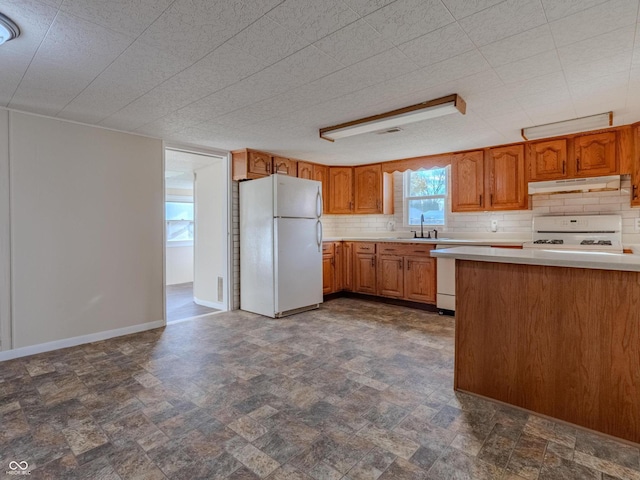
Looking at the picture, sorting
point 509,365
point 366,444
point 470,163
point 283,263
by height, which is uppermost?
point 470,163

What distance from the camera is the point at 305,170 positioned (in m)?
5.21

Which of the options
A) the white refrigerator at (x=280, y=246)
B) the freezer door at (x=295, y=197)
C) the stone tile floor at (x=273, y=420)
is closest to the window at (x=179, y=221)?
the white refrigerator at (x=280, y=246)

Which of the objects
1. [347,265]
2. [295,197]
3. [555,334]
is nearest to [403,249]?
[347,265]

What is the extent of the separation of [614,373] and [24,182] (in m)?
4.58

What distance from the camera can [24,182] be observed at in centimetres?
296

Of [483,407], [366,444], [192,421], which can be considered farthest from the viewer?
[483,407]

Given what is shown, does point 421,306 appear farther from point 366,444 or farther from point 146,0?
point 146,0

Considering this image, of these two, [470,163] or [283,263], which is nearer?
[283,263]

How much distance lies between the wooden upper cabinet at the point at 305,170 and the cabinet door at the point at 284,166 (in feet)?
0.28

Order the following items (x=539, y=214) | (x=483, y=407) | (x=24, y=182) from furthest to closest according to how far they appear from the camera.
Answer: (x=539, y=214) < (x=24, y=182) < (x=483, y=407)

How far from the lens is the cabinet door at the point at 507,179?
4.07 meters

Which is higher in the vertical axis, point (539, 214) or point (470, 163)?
point (470, 163)

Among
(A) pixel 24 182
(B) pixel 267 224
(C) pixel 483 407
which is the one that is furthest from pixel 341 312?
(A) pixel 24 182

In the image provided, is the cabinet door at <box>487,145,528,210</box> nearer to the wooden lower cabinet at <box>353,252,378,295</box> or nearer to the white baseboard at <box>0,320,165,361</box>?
the wooden lower cabinet at <box>353,252,378,295</box>
